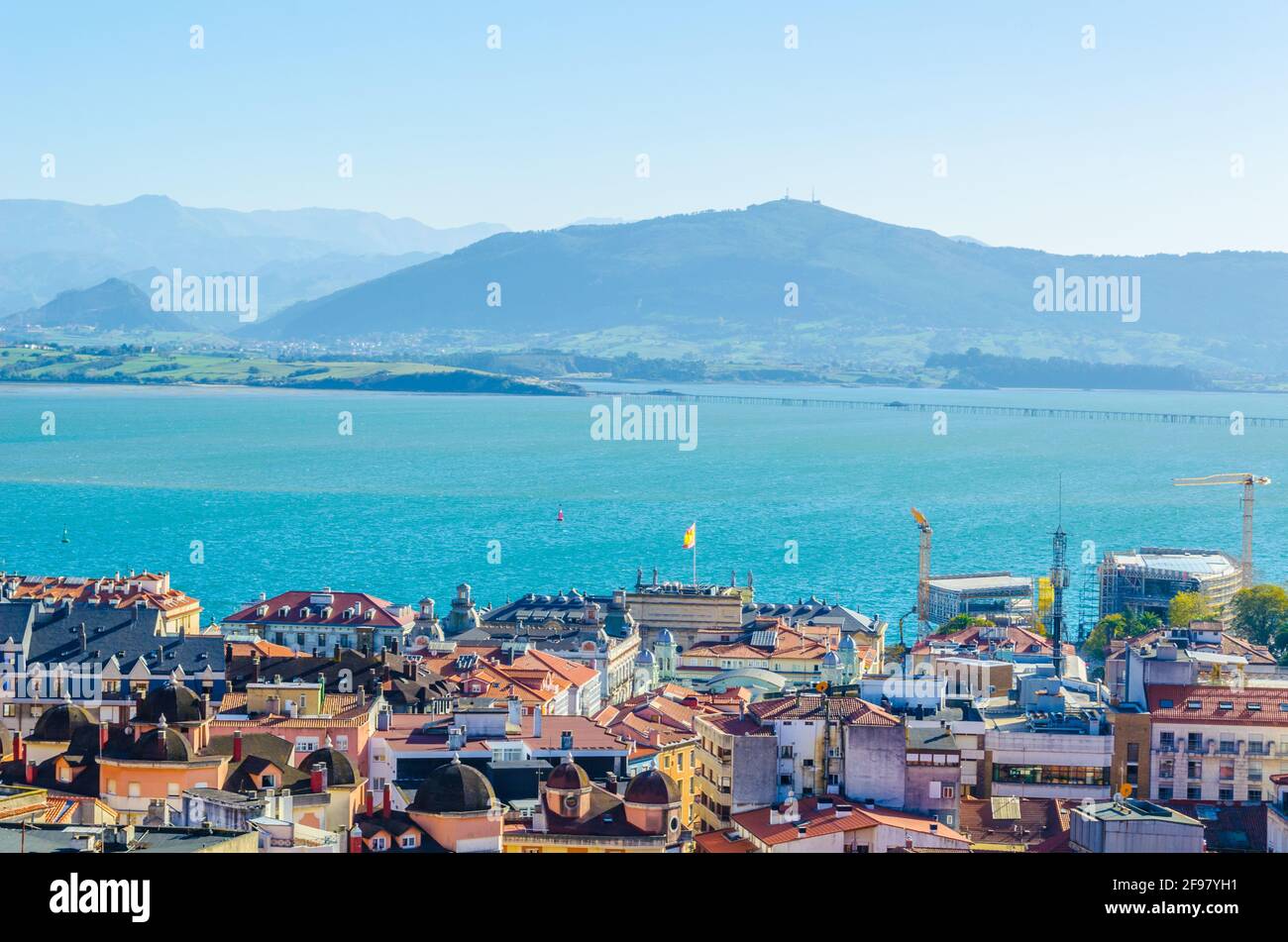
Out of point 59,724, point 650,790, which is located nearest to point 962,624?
point 59,724

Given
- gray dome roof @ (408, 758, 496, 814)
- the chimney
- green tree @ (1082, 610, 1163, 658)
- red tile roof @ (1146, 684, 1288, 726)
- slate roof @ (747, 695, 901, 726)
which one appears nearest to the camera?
gray dome roof @ (408, 758, 496, 814)

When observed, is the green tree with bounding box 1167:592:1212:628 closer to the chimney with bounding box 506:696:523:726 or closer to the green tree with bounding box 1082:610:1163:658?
the green tree with bounding box 1082:610:1163:658

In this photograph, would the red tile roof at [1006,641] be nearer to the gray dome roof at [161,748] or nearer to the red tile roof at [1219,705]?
the red tile roof at [1219,705]

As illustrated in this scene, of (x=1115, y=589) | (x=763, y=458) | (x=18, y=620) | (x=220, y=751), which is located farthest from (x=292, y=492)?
(x=220, y=751)

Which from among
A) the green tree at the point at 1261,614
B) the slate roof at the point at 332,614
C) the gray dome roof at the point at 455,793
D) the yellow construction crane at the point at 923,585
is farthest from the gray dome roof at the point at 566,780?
the yellow construction crane at the point at 923,585

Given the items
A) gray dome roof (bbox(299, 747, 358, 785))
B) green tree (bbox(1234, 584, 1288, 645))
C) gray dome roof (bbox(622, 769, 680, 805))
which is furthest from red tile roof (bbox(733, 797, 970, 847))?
green tree (bbox(1234, 584, 1288, 645))
